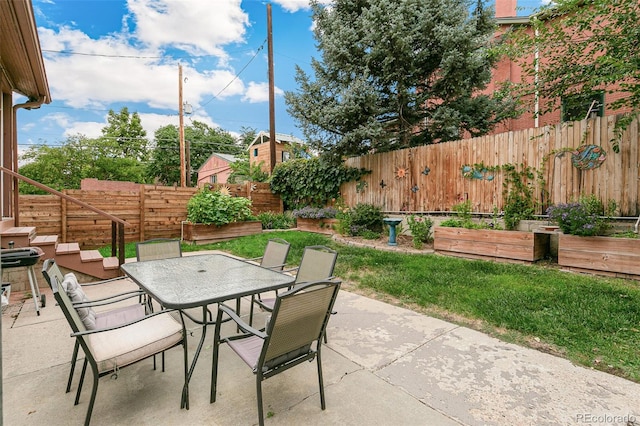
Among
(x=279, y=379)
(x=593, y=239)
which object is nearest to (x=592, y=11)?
(x=593, y=239)

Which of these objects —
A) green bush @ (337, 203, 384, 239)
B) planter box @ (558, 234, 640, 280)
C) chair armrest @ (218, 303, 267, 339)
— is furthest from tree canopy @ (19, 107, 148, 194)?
planter box @ (558, 234, 640, 280)

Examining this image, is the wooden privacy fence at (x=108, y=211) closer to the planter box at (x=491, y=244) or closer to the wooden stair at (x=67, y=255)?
the wooden stair at (x=67, y=255)

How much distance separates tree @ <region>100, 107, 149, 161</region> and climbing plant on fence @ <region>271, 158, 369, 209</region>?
20304 millimetres

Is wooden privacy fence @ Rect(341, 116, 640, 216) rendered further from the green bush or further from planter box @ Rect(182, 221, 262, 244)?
planter box @ Rect(182, 221, 262, 244)

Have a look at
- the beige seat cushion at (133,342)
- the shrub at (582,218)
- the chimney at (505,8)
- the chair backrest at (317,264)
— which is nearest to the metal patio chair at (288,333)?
the beige seat cushion at (133,342)

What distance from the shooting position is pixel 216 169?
29891mm

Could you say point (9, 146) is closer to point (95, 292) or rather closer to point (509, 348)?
point (95, 292)

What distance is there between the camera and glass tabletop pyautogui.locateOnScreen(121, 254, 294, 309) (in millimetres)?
2164

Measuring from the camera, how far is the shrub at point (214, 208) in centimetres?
845

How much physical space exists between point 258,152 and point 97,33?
12.4 metres

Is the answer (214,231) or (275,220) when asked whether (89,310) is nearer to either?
(214,231)

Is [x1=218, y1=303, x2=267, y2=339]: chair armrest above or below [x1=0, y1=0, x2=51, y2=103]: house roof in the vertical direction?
below

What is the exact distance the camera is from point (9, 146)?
5.68 meters

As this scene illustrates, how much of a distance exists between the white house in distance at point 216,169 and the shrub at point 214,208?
18694 millimetres
